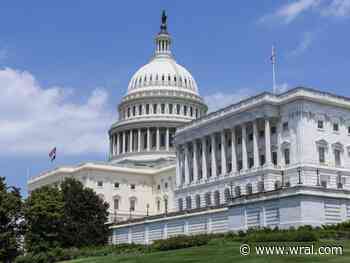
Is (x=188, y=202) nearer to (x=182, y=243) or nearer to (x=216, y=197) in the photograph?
(x=216, y=197)

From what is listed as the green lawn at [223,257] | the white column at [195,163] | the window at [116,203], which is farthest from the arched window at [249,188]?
the green lawn at [223,257]

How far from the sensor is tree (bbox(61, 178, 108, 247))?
308 ft

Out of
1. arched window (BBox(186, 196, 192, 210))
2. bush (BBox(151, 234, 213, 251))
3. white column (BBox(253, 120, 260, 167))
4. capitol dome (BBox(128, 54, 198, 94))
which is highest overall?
capitol dome (BBox(128, 54, 198, 94))

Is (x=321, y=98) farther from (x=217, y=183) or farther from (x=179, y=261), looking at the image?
(x=179, y=261)

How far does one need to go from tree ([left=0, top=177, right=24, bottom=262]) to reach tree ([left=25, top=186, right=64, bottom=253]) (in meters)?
1.36

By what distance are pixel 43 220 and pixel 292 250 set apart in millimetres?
49052

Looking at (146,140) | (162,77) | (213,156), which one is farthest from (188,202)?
(162,77)

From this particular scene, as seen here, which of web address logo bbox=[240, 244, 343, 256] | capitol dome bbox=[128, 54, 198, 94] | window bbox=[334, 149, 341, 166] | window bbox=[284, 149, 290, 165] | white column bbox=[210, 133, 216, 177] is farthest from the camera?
capitol dome bbox=[128, 54, 198, 94]

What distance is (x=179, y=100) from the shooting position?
18375 centimetres

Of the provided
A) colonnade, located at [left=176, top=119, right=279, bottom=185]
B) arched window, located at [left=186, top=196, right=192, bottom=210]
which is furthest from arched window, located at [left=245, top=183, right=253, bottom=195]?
arched window, located at [left=186, top=196, right=192, bottom=210]

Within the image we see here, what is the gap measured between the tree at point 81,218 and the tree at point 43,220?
2668 millimetres

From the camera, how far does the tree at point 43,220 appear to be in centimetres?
8594

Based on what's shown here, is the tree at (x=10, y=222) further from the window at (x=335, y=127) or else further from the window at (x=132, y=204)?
the window at (x=132, y=204)

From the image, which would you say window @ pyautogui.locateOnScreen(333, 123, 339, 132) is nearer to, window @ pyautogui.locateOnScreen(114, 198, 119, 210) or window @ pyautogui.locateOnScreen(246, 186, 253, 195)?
window @ pyautogui.locateOnScreen(246, 186, 253, 195)
